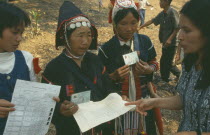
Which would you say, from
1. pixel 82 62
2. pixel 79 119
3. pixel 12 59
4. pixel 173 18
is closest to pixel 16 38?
pixel 12 59

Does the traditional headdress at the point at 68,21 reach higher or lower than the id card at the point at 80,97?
higher

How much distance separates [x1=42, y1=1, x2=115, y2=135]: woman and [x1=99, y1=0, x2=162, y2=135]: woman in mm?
356

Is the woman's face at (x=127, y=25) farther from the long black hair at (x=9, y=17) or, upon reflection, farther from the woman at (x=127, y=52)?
the long black hair at (x=9, y=17)

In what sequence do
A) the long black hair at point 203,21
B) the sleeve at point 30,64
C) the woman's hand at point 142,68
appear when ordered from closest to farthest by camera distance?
1. the long black hair at point 203,21
2. the sleeve at point 30,64
3. the woman's hand at point 142,68

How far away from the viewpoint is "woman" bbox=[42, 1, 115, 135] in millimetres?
2107

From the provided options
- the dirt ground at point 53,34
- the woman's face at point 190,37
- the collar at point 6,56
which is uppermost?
the woman's face at point 190,37

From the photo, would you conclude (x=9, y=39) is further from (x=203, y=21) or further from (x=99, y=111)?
(x=203, y=21)

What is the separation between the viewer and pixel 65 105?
1943 millimetres

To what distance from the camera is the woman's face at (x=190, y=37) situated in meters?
1.62

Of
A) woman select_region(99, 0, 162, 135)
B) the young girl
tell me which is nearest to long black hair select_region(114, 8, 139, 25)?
woman select_region(99, 0, 162, 135)

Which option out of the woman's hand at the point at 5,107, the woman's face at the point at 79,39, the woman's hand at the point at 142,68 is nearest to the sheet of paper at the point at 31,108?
the woman's hand at the point at 5,107

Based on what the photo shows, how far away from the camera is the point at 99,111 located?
200 cm

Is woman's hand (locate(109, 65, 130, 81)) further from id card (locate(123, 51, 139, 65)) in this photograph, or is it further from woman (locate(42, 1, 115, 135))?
woman (locate(42, 1, 115, 135))

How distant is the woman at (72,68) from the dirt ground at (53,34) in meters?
1.73
